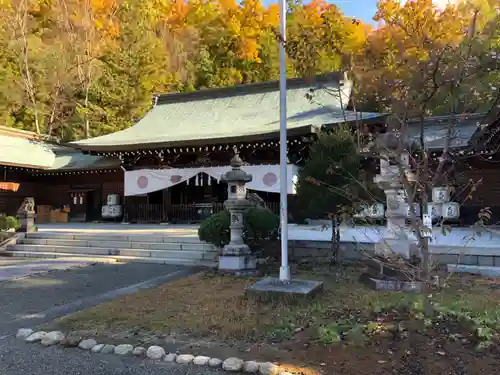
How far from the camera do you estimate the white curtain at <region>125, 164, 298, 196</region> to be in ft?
46.2

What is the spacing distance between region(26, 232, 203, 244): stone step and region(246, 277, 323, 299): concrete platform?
4.71 metres

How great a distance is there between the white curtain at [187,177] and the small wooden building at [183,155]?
0.13 ft

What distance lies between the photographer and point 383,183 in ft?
21.4

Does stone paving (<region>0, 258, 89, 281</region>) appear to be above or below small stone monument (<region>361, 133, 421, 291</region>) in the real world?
below

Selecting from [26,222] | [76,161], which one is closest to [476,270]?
[26,222]

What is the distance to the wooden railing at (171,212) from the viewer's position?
15984 mm

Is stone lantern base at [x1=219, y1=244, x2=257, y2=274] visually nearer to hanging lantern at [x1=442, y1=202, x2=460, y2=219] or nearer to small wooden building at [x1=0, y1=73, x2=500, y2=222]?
small wooden building at [x1=0, y1=73, x2=500, y2=222]

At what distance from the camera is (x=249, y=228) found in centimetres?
840

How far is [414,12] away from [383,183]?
2.59 m

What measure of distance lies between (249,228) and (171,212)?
876 centimetres

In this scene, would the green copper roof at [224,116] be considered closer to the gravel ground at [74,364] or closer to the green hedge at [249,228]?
the green hedge at [249,228]

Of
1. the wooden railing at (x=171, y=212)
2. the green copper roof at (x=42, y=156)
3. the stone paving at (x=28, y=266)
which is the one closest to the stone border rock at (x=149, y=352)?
the stone paving at (x=28, y=266)

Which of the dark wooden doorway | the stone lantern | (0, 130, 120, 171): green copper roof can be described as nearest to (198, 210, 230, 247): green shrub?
the stone lantern

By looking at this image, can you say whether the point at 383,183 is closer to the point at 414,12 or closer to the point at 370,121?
the point at 414,12
